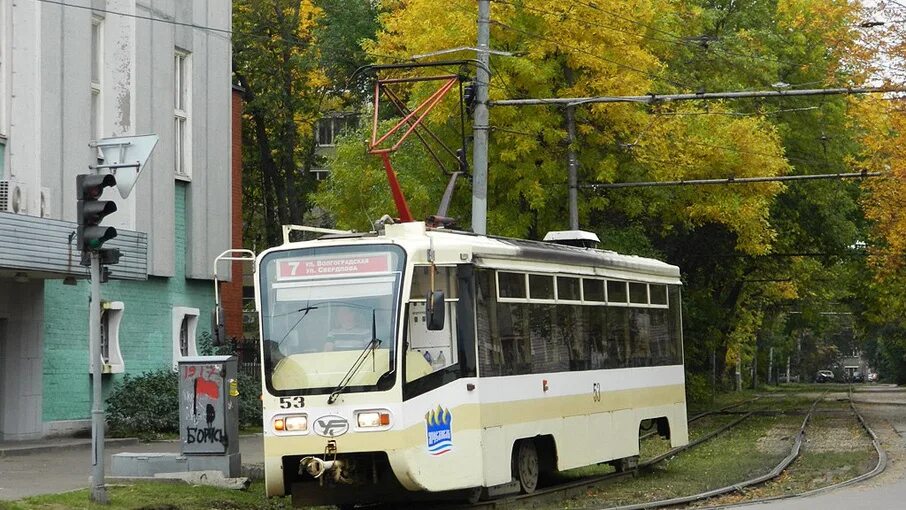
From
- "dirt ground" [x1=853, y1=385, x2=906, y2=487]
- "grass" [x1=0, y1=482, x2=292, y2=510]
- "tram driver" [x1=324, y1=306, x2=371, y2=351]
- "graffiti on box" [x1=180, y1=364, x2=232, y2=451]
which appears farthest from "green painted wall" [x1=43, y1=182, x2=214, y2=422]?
"dirt ground" [x1=853, y1=385, x2=906, y2=487]

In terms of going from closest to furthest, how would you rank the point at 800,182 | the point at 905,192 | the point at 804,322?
the point at 905,192 → the point at 800,182 → the point at 804,322

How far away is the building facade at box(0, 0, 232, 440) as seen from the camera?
25.0m

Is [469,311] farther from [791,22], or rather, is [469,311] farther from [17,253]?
[791,22]

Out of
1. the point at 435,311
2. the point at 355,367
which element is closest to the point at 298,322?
the point at 355,367

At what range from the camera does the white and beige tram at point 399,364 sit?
15422mm

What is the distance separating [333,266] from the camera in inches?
627

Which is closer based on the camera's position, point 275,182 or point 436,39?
point 436,39

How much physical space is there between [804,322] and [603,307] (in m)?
52.9

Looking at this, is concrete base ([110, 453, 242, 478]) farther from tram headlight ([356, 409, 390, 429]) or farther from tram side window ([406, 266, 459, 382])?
tram side window ([406, 266, 459, 382])

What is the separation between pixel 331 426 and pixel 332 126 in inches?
2049

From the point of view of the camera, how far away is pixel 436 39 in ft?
96.4

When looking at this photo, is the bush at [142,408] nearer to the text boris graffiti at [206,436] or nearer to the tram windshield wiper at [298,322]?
the text boris graffiti at [206,436]

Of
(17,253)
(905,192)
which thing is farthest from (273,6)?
(17,253)

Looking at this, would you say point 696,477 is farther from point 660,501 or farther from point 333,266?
point 333,266
